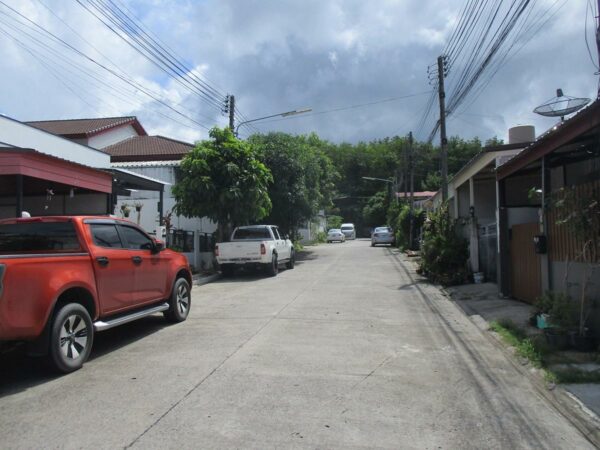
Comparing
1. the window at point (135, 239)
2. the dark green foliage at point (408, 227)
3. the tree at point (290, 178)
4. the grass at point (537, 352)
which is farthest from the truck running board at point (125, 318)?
the dark green foliage at point (408, 227)

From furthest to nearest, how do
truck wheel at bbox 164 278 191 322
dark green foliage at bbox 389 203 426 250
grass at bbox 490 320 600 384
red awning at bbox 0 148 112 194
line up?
1. dark green foliage at bbox 389 203 426 250
2. red awning at bbox 0 148 112 194
3. truck wheel at bbox 164 278 191 322
4. grass at bbox 490 320 600 384

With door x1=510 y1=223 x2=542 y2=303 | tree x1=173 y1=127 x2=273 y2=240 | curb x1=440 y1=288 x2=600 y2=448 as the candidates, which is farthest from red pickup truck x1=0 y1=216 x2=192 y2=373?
tree x1=173 y1=127 x2=273 y2=240

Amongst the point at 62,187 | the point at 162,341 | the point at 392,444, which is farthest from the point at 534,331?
the point at 62,187

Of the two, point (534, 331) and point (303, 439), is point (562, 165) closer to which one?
point (534, 331)

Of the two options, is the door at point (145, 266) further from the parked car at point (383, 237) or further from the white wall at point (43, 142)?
the parked car at point (383, 237)

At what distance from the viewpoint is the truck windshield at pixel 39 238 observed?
688 cm

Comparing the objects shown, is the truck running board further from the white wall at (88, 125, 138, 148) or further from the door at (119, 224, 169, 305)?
the white wall at (88, 125, 138, 148)

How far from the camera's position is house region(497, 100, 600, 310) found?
7.52 meters

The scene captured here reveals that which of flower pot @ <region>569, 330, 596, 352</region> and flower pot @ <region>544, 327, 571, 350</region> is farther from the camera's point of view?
flower pot @ <region>544, 327, 571, 350</region>

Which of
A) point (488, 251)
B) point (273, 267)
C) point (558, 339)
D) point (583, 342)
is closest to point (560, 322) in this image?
point (558, 339)

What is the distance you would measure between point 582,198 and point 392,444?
481 cm

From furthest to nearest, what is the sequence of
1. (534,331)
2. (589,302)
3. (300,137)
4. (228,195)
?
(300,137), (228,195), (534,331), (589,302)

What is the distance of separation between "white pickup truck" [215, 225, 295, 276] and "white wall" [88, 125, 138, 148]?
1740cm

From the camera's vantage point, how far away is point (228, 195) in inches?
727
